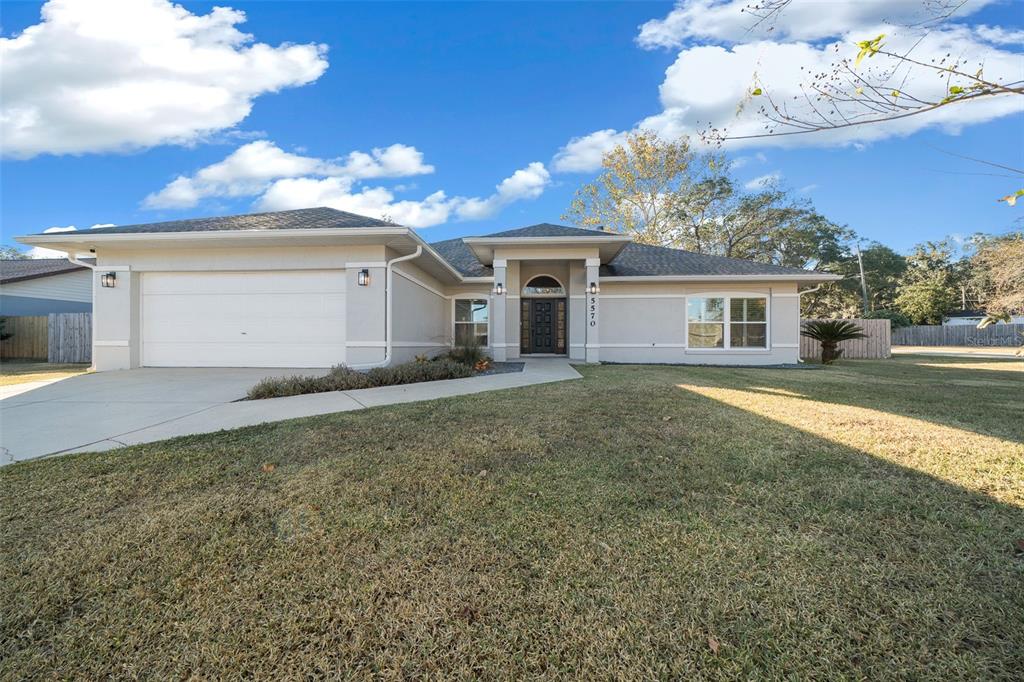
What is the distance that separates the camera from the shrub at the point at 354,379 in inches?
258

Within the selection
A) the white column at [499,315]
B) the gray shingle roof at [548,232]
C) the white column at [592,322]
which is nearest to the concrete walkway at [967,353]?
the white column at [592,322]

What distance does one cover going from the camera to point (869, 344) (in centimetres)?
1795

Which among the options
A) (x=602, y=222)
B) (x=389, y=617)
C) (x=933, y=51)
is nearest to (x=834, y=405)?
(x=933, y=51)

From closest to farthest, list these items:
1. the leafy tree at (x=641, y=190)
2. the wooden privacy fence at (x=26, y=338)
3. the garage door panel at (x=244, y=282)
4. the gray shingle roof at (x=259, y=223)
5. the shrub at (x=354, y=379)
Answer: the shrub at (x=354, y=379)
the gray shingle roof at (x=259, y=223)
the garage door panel at (x=244, y=282)
the wooden privacy fence at (x=26, y=338)
the leafy tree at (x=641, y=190)

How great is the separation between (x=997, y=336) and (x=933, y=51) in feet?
121

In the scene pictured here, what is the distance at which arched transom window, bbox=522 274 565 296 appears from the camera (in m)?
13.6

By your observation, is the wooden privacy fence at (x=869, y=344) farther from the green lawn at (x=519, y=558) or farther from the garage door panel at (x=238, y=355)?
the garage door panel at (x=238, y=355)

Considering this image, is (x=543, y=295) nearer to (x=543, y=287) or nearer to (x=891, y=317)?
(x=543, y=287)

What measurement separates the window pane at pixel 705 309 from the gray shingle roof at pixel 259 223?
935cm

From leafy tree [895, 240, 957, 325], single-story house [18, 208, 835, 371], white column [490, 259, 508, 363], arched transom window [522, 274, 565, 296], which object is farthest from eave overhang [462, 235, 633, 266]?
leafy tree [895, 240, 957, 325]

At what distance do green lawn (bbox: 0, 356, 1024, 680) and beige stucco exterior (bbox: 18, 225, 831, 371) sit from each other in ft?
17.6

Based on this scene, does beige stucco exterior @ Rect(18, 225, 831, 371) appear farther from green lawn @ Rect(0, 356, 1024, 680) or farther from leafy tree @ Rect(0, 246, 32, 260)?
leafy tree @ Rect(0, 246, 32, 260)

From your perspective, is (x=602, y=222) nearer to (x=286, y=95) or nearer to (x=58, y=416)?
(x=286, y=95)

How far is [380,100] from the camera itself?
12.5 m
